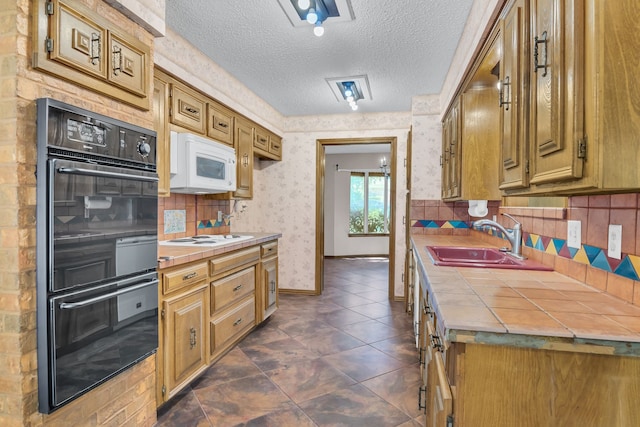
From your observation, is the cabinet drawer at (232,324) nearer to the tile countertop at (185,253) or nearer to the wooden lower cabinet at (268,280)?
the wooden lower cabinet at (268,280)

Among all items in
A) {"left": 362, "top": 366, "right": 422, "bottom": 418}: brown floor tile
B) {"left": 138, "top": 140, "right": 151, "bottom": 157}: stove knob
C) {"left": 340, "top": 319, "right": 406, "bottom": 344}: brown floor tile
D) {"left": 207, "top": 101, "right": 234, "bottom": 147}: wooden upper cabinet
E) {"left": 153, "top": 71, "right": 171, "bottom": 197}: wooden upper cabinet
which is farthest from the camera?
{"left": 340, "top": 319, "right": 406, "bottom": 344}: brown floor tile

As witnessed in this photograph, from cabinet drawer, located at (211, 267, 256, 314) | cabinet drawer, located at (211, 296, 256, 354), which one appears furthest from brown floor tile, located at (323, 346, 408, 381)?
cabinet drawer, located at (211, 267, 256, 314)

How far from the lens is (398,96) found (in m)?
3.79

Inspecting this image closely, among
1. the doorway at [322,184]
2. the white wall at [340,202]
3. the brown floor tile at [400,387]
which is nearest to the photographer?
the brown floor tile at [400,387]

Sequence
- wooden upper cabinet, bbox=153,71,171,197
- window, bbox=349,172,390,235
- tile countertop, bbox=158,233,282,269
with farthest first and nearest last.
→ window, bbox=349,172,390,235, wooden upper cabinet, bbox=153,71,171,197, tile countertop, bbox=158,233,282,269

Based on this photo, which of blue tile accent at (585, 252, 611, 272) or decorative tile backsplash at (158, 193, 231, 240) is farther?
decorative tile backsplash at (158, 193, 231, 240)

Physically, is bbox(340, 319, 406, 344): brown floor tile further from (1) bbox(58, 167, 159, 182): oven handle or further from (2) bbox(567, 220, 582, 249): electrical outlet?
(1) bbox(58, 167, 159, 182): oven handle

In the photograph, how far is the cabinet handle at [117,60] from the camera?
1587mm

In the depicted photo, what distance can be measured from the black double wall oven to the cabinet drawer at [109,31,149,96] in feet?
0.67

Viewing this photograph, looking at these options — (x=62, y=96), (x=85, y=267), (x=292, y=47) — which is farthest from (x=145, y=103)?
(x=292, y=47)

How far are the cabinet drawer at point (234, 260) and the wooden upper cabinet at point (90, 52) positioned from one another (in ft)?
3.75

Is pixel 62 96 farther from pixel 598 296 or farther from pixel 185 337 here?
pixel 598 296

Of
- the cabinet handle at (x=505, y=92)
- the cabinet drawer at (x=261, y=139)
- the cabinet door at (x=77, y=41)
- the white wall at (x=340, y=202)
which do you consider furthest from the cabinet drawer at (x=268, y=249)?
the white wall at (x=340, y=202)

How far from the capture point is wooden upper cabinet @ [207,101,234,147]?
2943mm
